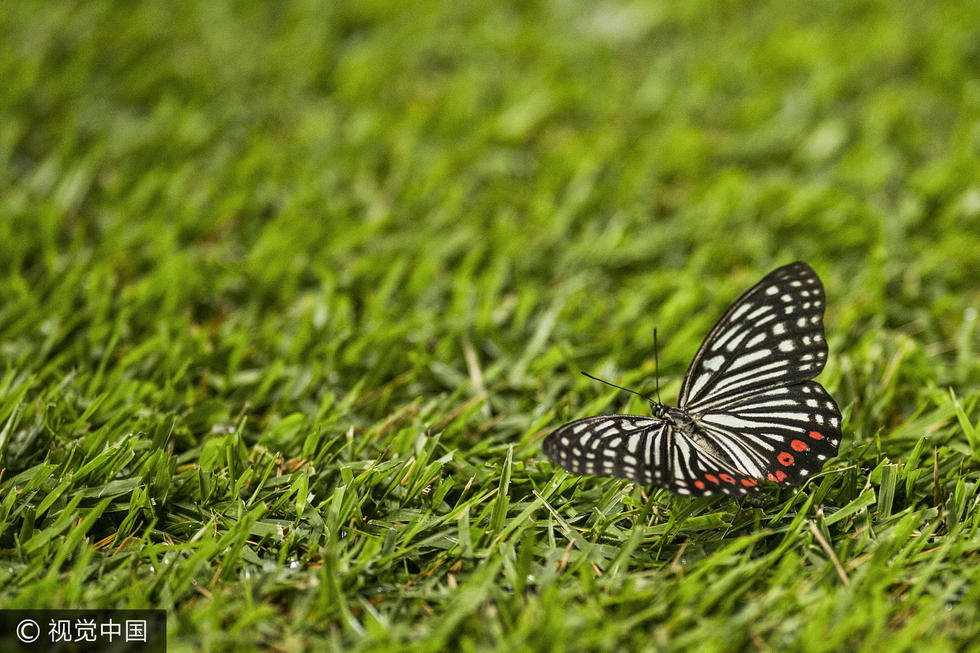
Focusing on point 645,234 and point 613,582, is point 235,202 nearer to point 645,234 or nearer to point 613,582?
point 645,234

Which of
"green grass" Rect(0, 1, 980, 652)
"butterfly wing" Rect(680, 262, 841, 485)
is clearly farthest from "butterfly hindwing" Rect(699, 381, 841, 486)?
"green grass" Rect(0, 1, 980, 652)

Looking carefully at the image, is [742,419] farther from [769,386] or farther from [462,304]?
[462,304]

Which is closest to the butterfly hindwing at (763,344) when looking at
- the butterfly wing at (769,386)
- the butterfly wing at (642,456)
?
the butterfly wing at (769,386)

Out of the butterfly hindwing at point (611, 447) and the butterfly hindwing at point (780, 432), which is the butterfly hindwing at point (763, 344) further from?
the butterfly hindwing at point (611, 447)

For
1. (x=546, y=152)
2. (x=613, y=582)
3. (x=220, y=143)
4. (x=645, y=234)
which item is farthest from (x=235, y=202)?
(x=613, y=582)

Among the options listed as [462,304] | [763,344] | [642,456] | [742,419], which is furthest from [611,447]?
[462,304]
